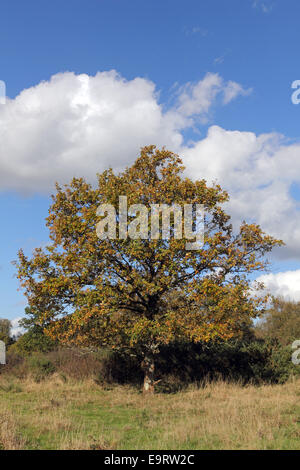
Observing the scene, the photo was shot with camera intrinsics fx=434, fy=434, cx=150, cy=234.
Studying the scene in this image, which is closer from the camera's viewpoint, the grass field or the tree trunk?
the grass field

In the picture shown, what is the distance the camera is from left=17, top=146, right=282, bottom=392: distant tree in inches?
862

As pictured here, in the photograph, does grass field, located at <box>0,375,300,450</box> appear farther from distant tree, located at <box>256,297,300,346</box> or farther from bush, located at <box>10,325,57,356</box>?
distant tree, located at <box>256,297,300,346</box>

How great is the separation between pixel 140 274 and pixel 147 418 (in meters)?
9.09

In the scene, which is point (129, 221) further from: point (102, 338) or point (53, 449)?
point (53, 449)

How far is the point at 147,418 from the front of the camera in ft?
53.1

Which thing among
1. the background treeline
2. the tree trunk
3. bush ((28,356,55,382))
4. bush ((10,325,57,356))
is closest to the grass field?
the tree trunk

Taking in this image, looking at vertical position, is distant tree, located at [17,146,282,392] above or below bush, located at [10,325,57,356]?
above

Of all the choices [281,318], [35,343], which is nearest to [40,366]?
[35,343]

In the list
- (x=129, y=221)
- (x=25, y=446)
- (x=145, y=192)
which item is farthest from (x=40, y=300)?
(x=25, y=446)

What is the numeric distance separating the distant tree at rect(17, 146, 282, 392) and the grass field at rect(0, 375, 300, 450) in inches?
119

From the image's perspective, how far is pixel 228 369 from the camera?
98.6ft

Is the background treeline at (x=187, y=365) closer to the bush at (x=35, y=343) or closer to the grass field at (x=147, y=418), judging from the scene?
the grass field at (x=147, y=418)

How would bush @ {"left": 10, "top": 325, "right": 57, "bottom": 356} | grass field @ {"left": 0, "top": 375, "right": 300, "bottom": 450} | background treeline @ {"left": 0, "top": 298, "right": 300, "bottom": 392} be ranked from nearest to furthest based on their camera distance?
grass field @ {"left": 0, "top": 375, "right": 300, "bottom": 450}
background treeline @ {"left": 0, "top": 298, "right": 300, "bottom": 392}
bush @ {"left": 10, "top": 325, "right": 57, "bottom": 356}

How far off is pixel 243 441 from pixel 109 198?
15.0m
